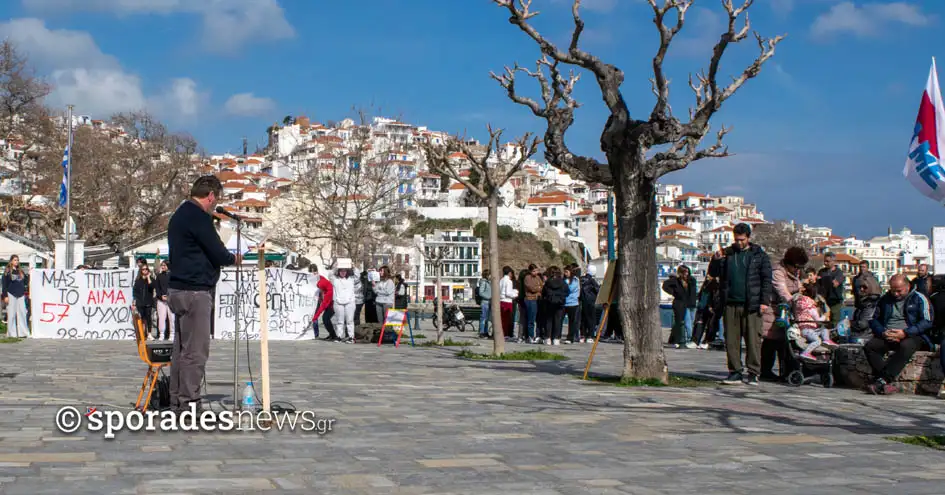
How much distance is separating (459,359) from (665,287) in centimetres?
684

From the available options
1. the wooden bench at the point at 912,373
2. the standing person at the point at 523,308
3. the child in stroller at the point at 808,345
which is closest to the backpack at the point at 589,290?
the standing person at the point at 523,308

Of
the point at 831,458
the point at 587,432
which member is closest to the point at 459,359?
the point at 587,432

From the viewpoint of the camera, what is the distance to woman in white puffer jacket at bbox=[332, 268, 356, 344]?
955 inches

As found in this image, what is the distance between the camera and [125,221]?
204 ft

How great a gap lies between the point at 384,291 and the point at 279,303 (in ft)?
8.60

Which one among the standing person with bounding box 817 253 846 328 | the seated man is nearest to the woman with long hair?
the standing person with bounding box 817 253 846 328

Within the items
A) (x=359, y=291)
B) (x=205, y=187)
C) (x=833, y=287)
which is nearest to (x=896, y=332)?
(x=833, y=287)

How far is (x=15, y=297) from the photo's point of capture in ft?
79.5

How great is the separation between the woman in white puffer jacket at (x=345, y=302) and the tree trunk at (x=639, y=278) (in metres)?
12.1

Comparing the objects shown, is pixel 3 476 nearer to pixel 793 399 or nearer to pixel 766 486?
pixel 766 486

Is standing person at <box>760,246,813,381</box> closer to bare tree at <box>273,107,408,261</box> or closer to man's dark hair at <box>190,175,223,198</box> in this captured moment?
man's dark hair at <box>190,175,223,198</box>

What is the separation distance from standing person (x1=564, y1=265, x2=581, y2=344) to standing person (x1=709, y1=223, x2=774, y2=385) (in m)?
11.2

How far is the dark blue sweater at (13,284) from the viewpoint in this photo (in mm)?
24047

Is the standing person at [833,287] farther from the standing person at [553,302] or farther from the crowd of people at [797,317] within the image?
the standing person at [553,302]
